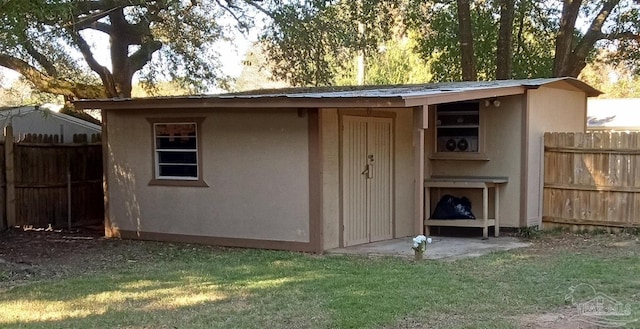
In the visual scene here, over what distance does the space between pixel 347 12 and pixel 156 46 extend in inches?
195

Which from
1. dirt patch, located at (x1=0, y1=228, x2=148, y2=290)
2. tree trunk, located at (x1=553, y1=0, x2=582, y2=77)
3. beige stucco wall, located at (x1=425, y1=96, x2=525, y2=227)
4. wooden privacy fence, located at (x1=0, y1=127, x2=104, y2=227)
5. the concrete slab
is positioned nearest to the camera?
dirt patch, located at (x1=0, y1=228, x2=148, y2=290)

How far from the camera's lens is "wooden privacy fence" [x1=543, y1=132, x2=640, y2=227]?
10.7 meters

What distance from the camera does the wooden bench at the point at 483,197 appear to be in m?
10.6

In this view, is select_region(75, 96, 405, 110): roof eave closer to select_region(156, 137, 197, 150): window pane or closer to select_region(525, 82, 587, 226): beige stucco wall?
select_region(156, 137, 197, 150): window pane

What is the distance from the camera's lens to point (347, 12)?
17812mm

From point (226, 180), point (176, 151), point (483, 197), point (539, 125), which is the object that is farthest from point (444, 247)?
point (176, 151)

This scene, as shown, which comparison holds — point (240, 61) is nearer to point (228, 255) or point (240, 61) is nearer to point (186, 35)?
point (186, 35)

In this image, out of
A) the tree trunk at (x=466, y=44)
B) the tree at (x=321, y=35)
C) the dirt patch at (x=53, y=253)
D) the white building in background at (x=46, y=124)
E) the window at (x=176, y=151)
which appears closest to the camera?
the dirt patch at (x=53, y=253)

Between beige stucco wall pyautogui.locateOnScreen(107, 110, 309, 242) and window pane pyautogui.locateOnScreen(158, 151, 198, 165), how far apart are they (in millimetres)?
188

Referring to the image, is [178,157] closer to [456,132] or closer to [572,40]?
[456,132]

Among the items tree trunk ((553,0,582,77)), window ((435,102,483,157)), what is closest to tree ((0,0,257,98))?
window ((435,102,483,157))

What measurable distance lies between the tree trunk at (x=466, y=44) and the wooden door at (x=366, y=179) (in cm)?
836

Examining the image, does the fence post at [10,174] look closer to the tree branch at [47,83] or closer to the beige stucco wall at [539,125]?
the tree branch at [47,83]

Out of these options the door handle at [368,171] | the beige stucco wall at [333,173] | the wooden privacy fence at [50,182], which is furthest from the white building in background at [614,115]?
the wooden privacy fence at [50,182]
